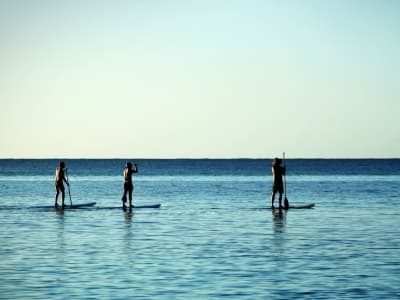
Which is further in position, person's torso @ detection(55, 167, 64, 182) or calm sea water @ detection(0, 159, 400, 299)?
person's torso @ detection(55, 167, 64, 182)

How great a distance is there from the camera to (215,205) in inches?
1652

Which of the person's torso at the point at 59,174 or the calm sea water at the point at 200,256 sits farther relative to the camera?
the person's torso at the point at 59,174

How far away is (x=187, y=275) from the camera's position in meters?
16.6

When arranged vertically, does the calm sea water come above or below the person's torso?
below

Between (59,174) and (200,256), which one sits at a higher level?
(59,174)

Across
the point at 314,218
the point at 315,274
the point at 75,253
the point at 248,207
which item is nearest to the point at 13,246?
the point at 75,253

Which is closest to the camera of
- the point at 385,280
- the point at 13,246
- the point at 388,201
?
the point at 385,280

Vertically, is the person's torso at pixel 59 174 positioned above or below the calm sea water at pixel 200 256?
above

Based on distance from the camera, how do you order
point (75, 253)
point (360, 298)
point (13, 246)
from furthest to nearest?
point (13, 246)
point (75, 253)
point (360, 298)

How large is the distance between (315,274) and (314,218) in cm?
1528

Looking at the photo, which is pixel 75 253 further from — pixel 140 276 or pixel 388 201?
pixel 388 201

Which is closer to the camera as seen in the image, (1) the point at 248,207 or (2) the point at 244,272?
(2) the point at 244,272

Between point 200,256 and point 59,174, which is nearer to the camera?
point 200,256

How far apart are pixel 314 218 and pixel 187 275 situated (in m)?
16.0
